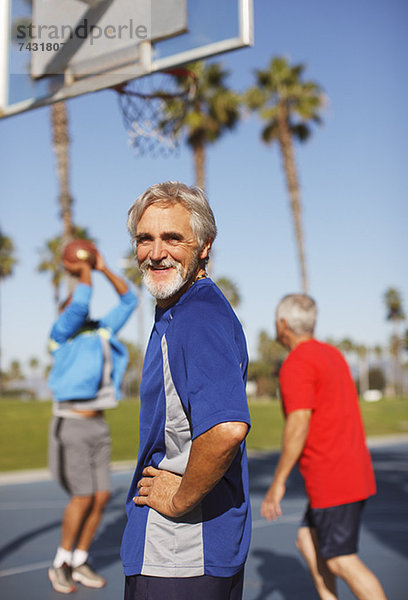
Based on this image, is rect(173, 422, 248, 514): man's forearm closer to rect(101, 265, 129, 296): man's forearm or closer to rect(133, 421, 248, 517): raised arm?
rect(133, 421, 248, 517): raised arm

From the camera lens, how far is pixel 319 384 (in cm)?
A: 368

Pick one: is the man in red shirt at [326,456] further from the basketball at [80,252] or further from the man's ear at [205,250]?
the basketball at [80,252]

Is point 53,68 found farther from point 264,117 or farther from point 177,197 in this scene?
point 264,117

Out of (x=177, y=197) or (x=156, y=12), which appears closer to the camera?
(x=177, y=197)

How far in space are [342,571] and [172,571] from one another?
175 centimetres

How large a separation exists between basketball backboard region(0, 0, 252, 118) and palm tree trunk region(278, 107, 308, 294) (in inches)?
813

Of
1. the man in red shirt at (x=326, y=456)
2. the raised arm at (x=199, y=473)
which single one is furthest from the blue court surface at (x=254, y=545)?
the raised arm at (x=199, y=473)

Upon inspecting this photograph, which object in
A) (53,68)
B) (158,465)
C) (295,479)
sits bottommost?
(295,479)

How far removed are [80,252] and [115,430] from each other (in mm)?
20085

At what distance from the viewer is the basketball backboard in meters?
4.34

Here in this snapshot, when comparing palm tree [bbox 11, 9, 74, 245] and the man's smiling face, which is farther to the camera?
palm tree [bbox 11, 9, 74, 245]

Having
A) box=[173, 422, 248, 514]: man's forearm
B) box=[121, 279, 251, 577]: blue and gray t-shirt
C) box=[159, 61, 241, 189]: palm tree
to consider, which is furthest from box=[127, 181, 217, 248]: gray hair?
box=[159, 61, 241, 189]: palm tree

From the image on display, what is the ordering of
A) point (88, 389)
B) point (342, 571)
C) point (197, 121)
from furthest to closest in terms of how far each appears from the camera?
point (197, 121), point (88, 389), point (342, 571)

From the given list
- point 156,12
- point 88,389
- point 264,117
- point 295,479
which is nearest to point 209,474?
point 88,389
